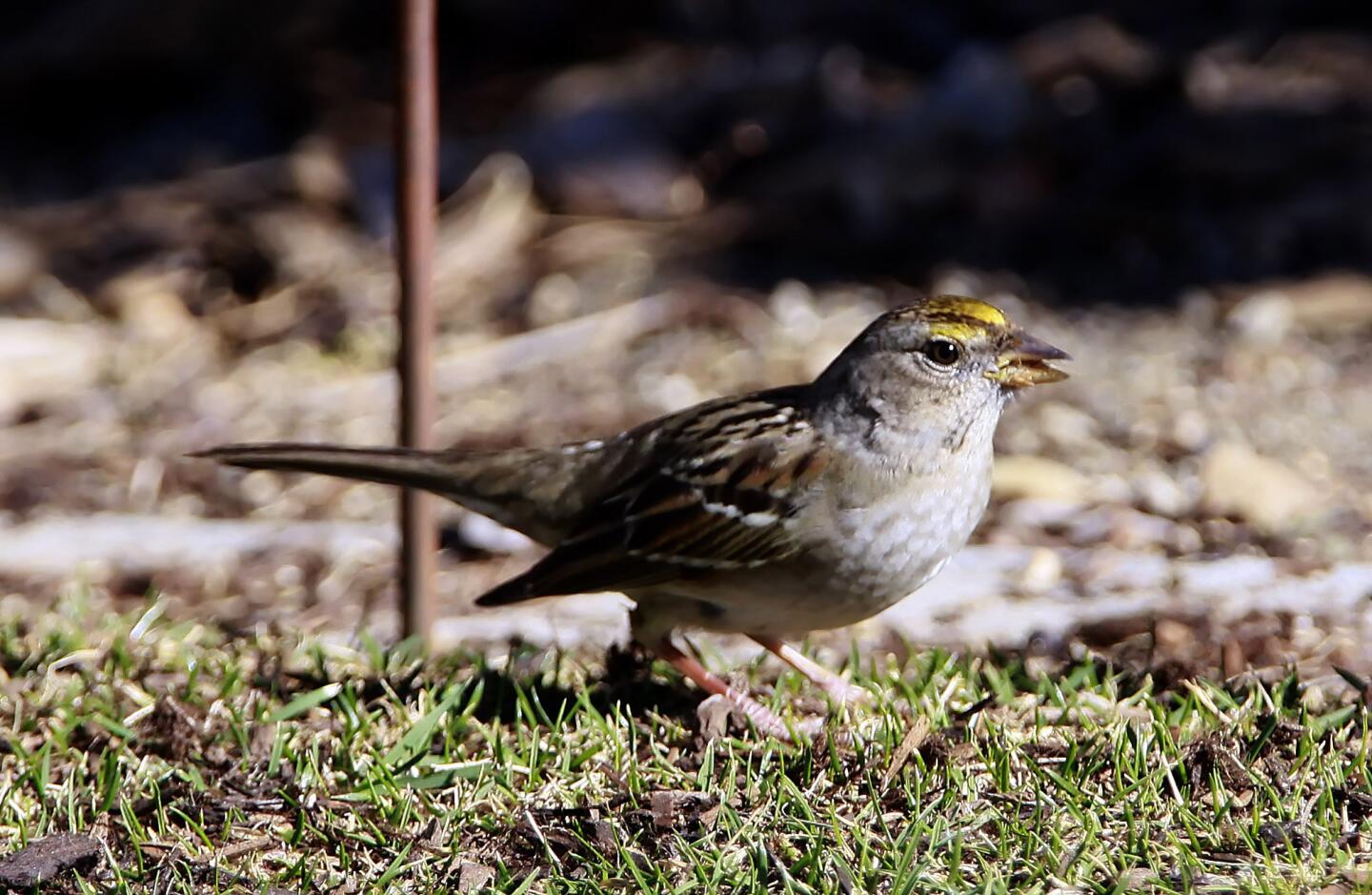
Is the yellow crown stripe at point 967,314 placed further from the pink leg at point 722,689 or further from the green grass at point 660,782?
the pink leg at point 722,689

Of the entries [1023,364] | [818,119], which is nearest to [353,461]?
[1023,364]

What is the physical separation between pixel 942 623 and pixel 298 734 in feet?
7.09

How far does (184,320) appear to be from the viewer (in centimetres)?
898

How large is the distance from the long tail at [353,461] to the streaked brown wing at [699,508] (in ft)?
1.38

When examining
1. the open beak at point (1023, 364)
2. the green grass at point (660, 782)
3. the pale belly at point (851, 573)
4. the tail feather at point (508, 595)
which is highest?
the open beak at point (1023, 364)

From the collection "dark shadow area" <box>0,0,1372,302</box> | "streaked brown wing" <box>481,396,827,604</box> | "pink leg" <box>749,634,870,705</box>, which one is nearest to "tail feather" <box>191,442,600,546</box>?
"streaked brown wing" <box>481,396,827,604</box>

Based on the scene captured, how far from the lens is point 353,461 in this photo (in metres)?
4.78

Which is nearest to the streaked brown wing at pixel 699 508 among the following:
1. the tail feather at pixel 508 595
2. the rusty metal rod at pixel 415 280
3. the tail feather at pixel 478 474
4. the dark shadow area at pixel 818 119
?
the tail feather at pixel 508 595

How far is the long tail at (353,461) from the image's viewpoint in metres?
4.75

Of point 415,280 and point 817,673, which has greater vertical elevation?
point 415,280

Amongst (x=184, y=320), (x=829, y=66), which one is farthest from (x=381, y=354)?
(x=829, y=66)

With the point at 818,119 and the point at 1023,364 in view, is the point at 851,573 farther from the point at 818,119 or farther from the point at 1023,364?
the point at 818,119

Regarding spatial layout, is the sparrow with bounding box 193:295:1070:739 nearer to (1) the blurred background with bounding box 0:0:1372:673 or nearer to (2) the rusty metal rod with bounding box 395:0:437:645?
(2) the rusty metal rod with bounding box 395:0:437:645

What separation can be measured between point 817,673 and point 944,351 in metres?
0.85
